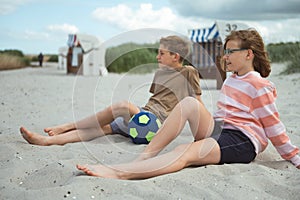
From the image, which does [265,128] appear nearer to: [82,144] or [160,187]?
[160,187]

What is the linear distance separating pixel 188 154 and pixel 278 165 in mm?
704

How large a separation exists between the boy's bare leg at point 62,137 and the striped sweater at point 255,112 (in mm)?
1094

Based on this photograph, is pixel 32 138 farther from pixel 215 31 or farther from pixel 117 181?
pixel 215 31

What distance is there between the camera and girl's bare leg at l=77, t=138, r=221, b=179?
216 cm

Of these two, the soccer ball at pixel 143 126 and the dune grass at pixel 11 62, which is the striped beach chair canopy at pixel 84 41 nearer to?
the dune grass at pixel 11 62

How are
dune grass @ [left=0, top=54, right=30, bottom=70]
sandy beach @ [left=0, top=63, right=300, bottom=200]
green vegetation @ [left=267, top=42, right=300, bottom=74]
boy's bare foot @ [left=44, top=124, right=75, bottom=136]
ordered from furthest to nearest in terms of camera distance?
dune grass @ [left=0, top=54, right=30, bottom=70] → green vegetation @ [left=267, top=42, right=300, bottom=74] → boy's bare foot @ [left=44, top=124, right=75, bottom=136] → sandy beach @ [left=0, top=63, right=300, bottom=200]

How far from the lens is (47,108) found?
5.09 m

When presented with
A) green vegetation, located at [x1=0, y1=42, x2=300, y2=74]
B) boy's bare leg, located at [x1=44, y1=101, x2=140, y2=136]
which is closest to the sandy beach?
boy's bare leg, located at [x1=44, y1=101, x2=140, y2=136]

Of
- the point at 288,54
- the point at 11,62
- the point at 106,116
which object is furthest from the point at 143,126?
the point at 11,62

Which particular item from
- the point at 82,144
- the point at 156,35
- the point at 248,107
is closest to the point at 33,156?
the point at 82,144

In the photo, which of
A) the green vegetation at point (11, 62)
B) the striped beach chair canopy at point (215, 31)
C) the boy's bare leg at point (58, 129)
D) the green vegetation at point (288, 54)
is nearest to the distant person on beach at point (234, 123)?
the boy's bare leg at point (58, 129)

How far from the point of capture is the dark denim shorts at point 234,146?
8.04 feet

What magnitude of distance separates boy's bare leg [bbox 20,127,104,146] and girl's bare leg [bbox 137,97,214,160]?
895mm

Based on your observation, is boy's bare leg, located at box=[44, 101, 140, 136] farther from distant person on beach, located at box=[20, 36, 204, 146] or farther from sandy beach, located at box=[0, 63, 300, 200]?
sandy beach, located at box=[0, 63, 300, 200]
